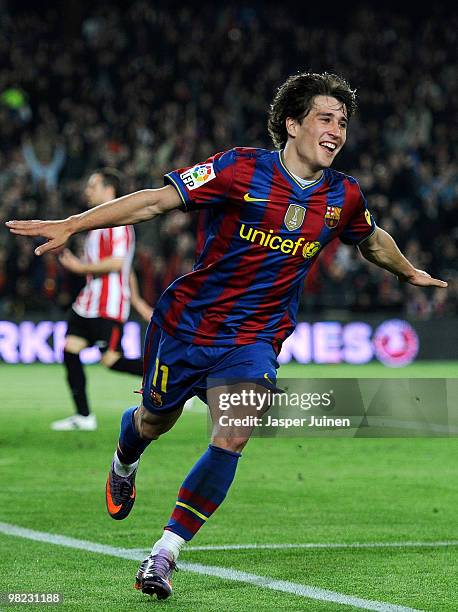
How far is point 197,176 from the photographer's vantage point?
17.0 ft

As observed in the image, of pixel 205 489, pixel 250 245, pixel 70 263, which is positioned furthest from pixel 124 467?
pixel 70 263

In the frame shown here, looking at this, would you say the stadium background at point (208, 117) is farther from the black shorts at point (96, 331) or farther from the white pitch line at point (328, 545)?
the white pitch line at point (328, 545)

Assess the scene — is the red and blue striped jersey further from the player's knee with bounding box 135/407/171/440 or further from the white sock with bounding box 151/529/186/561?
the white sock with bounding box 151/529/186/561

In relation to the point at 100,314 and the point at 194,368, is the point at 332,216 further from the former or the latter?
the point at 100,314

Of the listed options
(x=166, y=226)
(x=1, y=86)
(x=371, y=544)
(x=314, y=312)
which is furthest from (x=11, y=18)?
(x=371, y=544)

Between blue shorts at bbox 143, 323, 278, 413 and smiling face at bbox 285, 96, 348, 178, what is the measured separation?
2.52 ft

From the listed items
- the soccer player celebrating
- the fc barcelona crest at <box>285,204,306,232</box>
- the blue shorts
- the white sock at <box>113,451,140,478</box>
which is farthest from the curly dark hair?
the white sock at <box>113,451,140,478</box>

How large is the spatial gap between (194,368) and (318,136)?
107 cm

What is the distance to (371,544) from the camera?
5.97 m

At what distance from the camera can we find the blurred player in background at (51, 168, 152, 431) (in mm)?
11430

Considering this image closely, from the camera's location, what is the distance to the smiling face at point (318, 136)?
529 cm

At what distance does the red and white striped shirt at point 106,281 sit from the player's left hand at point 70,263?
31 centimetres

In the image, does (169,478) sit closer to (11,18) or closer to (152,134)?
(152,134)

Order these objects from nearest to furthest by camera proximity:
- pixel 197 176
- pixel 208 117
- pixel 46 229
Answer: pixel 46 229 < pixel 197 176 < pixel 208 117
